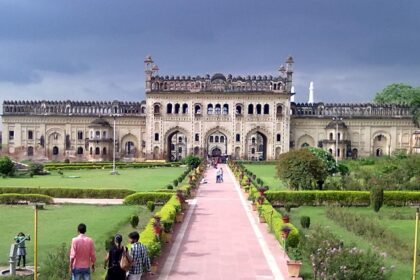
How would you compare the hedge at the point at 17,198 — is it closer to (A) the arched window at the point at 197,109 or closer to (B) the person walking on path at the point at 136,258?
(B) the person walking on path at the point at 136,258

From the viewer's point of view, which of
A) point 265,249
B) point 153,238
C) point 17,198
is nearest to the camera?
point 153,238

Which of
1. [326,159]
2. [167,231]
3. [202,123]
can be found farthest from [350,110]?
[167,231]

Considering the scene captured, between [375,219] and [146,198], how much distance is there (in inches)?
302

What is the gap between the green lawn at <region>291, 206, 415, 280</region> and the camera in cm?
928

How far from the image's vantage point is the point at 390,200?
1895 cm

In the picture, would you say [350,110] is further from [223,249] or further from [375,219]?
[223,249]

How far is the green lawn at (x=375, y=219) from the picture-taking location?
9.28 meters

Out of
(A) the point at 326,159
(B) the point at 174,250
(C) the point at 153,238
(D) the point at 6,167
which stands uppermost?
(A) the point at 326,159

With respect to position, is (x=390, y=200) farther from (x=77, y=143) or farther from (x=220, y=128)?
(x=77, y=143)

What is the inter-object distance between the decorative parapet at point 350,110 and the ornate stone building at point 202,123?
94 millimetres

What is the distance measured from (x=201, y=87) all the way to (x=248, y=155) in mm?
7576

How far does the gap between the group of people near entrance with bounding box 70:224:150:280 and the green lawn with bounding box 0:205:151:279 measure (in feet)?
4.72

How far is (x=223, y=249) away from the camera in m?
10.8

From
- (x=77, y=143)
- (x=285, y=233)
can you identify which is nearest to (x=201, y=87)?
(x=77, y=143)
